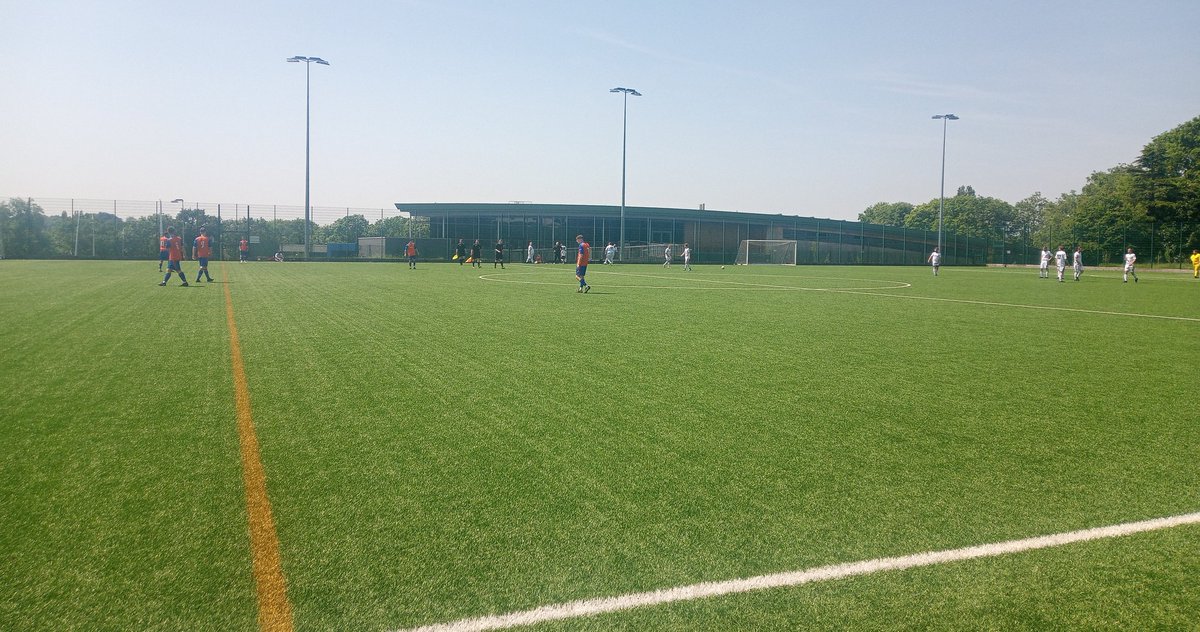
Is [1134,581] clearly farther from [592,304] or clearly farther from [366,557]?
[592,304]

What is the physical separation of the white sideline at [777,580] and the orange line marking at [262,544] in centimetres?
57

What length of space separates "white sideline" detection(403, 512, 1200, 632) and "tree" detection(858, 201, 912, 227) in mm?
174679

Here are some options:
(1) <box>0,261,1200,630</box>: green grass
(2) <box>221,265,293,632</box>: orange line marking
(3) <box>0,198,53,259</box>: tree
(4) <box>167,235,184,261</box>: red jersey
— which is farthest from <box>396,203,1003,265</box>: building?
(2) <box>221,265,293,632</box>: orange line marking

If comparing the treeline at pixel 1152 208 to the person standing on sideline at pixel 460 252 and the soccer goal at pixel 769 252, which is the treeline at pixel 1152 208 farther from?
the person standing on sideline at pixel 460 252

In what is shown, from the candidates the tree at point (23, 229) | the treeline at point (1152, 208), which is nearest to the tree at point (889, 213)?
the treeline at point (1152, 208)

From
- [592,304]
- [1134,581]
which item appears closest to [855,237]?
[592,304]

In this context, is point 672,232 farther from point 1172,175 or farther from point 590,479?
point 590,479

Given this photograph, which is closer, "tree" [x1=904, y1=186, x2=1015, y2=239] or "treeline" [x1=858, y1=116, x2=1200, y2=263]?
"treeline" [x1=858, y1=116, x2=1200, y2=263]

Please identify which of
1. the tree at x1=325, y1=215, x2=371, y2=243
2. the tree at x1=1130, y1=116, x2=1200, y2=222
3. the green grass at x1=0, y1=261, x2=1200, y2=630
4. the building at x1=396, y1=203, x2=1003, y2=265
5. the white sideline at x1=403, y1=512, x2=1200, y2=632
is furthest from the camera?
the tree at x1=1130, y1=116, x2=1200, y2=222

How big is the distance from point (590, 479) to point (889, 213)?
618ft

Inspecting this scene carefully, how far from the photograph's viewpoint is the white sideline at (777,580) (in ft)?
9.56

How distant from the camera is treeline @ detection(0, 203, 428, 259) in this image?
164 ft

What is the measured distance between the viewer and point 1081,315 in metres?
16.2

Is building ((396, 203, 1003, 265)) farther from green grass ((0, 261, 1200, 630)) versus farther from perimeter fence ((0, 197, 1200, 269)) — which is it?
green grass ((0, 261, 1200, 630))
